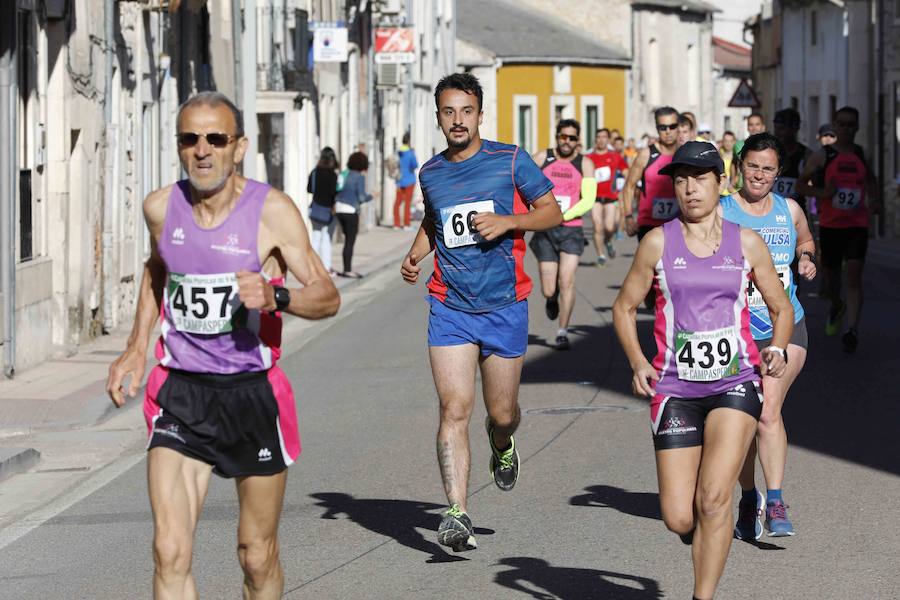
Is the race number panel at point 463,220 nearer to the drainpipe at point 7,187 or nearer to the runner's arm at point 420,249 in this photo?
the runner's arm at point 420,249

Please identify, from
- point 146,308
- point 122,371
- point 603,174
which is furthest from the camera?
point 603,174

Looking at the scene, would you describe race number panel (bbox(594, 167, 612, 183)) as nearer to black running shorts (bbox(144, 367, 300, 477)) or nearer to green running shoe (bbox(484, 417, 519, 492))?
green running shoe (bbox(484, 417, 519, 492))

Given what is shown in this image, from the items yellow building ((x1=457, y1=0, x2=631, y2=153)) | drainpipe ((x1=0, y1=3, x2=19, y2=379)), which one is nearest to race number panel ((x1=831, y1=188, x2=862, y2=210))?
drainpipe ((x1=0, y1=3, x2=19, y2=379))

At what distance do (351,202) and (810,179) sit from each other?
1359 cm

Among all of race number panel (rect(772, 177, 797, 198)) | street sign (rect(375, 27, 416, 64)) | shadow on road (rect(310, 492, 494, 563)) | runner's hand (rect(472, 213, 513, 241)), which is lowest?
shadow on road (rect(310, 492, 494, 563))

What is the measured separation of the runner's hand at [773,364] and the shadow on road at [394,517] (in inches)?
73.6

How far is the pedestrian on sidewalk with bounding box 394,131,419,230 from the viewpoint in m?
41.2

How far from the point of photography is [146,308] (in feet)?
20.0

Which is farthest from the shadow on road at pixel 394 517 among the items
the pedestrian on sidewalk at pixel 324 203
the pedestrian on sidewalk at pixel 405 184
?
the pedestrian on sidewalk at pixel 405 184

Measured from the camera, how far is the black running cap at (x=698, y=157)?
653 cm

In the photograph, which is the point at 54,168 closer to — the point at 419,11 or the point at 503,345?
the point at 503,345

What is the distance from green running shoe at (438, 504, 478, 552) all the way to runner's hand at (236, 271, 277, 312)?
2.55 metres

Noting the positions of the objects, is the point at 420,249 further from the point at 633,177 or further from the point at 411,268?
the point at 633,177

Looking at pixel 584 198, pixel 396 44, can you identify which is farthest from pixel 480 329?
pixel 396 44
